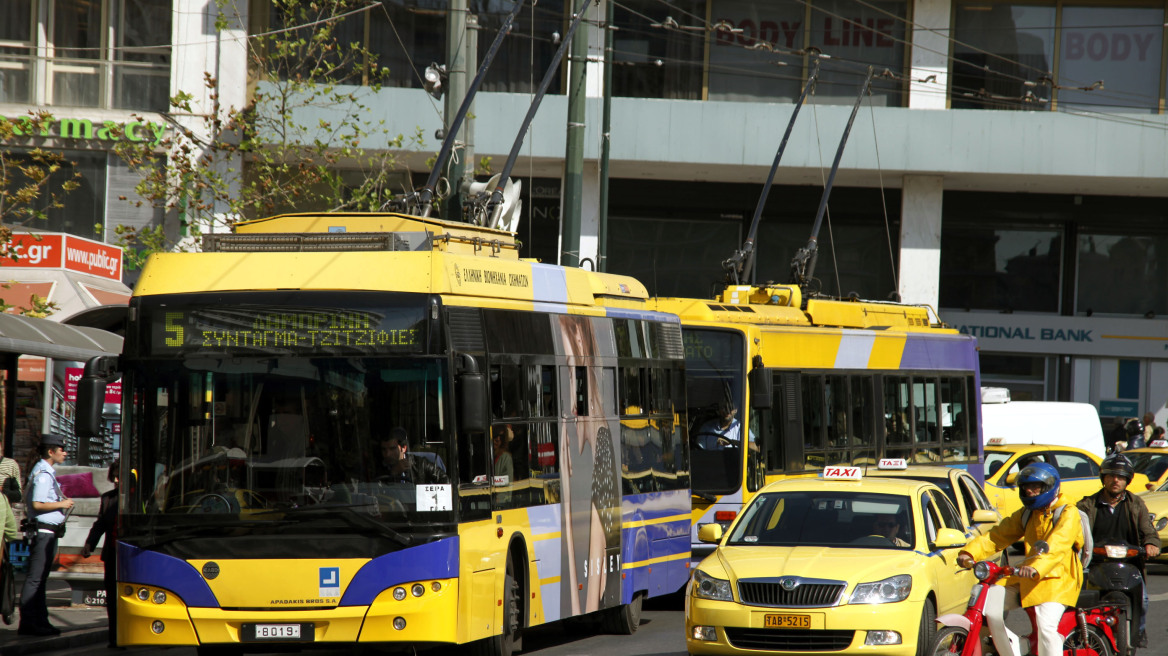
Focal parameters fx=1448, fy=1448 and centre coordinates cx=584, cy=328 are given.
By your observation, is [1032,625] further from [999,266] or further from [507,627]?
[999,266]

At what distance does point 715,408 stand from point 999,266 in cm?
2183

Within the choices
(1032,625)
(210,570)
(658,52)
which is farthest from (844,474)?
(658,52)

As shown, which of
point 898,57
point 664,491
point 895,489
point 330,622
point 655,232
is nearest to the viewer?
point 330,622

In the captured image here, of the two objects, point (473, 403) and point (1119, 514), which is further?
point (1119, 514)

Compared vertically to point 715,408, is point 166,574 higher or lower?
lower

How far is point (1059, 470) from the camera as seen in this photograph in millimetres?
A: 20531

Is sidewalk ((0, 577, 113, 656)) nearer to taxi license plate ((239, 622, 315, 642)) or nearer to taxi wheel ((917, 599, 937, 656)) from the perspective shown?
taxi license plate ((239, 622, 315, 642))

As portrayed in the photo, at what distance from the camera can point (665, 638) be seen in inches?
478

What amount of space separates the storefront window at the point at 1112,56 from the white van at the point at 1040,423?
30.0 ft

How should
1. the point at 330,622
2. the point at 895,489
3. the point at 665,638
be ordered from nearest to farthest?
the point at 330,622 → the point at 895,489 → the point at 665,638

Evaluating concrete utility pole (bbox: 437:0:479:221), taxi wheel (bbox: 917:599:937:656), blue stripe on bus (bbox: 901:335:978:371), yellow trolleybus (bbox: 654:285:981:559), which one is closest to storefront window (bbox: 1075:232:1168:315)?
blue stripe on bus (bbox: 901:335:978:371)

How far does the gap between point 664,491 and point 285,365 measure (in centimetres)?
512

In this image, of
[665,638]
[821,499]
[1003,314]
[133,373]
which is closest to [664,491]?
[665,638]

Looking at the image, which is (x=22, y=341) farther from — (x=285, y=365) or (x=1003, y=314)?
(x=1003, y=314)
